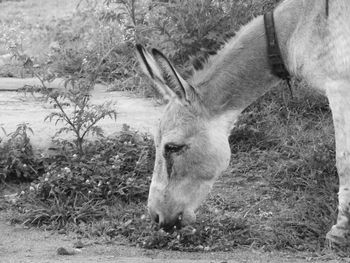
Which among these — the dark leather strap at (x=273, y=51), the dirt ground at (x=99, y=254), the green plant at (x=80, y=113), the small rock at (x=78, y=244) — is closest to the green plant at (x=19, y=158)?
the green plant at (x=80, y=113)

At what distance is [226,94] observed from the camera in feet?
17.1

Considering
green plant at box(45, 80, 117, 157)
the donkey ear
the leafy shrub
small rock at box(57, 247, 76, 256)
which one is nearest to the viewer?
the donkey ear

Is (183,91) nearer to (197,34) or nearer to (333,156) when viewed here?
(333,156)

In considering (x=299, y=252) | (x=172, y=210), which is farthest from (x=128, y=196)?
(x=299, y=252)

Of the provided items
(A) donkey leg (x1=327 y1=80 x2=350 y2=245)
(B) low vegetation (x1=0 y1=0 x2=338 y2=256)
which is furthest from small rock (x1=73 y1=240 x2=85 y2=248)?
(A) donkey leg (x1=327 y1=80 x2=350 y2=245)

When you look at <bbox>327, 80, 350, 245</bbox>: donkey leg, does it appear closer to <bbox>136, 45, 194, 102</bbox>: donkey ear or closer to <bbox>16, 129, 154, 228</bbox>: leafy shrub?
<bbox>136, 45, 194, 102</bbox>: donkey ear

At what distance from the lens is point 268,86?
5.35 meters

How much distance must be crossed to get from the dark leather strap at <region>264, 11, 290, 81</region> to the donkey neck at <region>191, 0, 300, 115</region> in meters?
0.03

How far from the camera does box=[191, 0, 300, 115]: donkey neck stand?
17.0 ft

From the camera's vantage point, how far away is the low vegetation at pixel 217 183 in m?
5.44

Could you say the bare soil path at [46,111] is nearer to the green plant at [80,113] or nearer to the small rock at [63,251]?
the green plant at [80,113]

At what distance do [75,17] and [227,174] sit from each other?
5.50 m

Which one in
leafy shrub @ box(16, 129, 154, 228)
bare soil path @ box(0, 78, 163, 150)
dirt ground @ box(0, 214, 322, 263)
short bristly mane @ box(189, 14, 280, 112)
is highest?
short bristly mane @ box(189, 14, 280, 112)

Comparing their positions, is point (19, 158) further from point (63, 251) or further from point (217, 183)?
point (217, 183)
